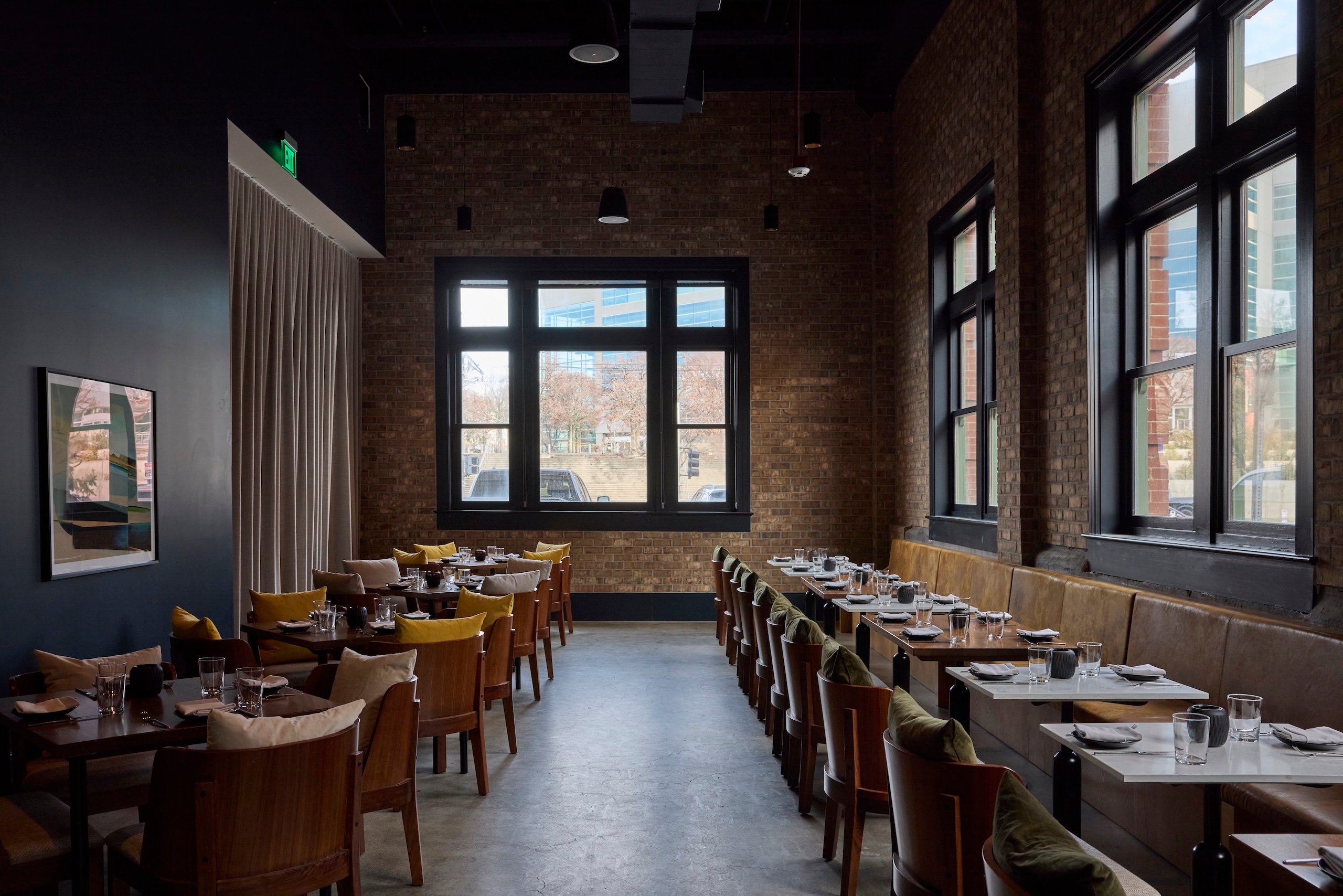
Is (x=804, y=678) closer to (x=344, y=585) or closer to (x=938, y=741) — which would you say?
(x=938, y=741)

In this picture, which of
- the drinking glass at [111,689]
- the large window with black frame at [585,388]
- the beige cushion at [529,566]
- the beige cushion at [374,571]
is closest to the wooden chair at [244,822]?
the drinking glass at [111,689]

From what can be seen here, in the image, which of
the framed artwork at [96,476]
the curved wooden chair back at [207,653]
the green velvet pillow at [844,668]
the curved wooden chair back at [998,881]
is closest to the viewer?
the curved wooden chair back at [998,881]

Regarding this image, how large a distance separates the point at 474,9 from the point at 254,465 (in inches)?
190

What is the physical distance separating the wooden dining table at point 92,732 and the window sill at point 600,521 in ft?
21.9

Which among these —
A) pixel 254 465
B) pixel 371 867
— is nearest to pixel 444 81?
pixel 254 465

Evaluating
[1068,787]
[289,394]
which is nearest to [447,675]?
[1068,787]

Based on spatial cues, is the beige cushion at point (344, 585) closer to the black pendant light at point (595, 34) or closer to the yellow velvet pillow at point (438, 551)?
the yellow velvet pillow at point (438, 551)

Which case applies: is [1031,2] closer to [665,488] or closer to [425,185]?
[665,488]

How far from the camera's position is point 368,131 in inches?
391

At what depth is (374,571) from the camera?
8094 mm

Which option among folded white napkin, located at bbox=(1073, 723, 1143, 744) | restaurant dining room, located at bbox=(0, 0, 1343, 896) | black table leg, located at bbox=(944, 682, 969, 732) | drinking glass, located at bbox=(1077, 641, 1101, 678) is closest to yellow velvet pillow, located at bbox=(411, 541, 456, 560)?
restaurant dining room, located at bbox=(0, 0, 1343, 896)

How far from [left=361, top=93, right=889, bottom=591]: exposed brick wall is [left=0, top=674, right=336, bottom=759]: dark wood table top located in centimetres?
693

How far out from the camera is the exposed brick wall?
1048 cm

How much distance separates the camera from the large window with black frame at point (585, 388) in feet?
34.7
